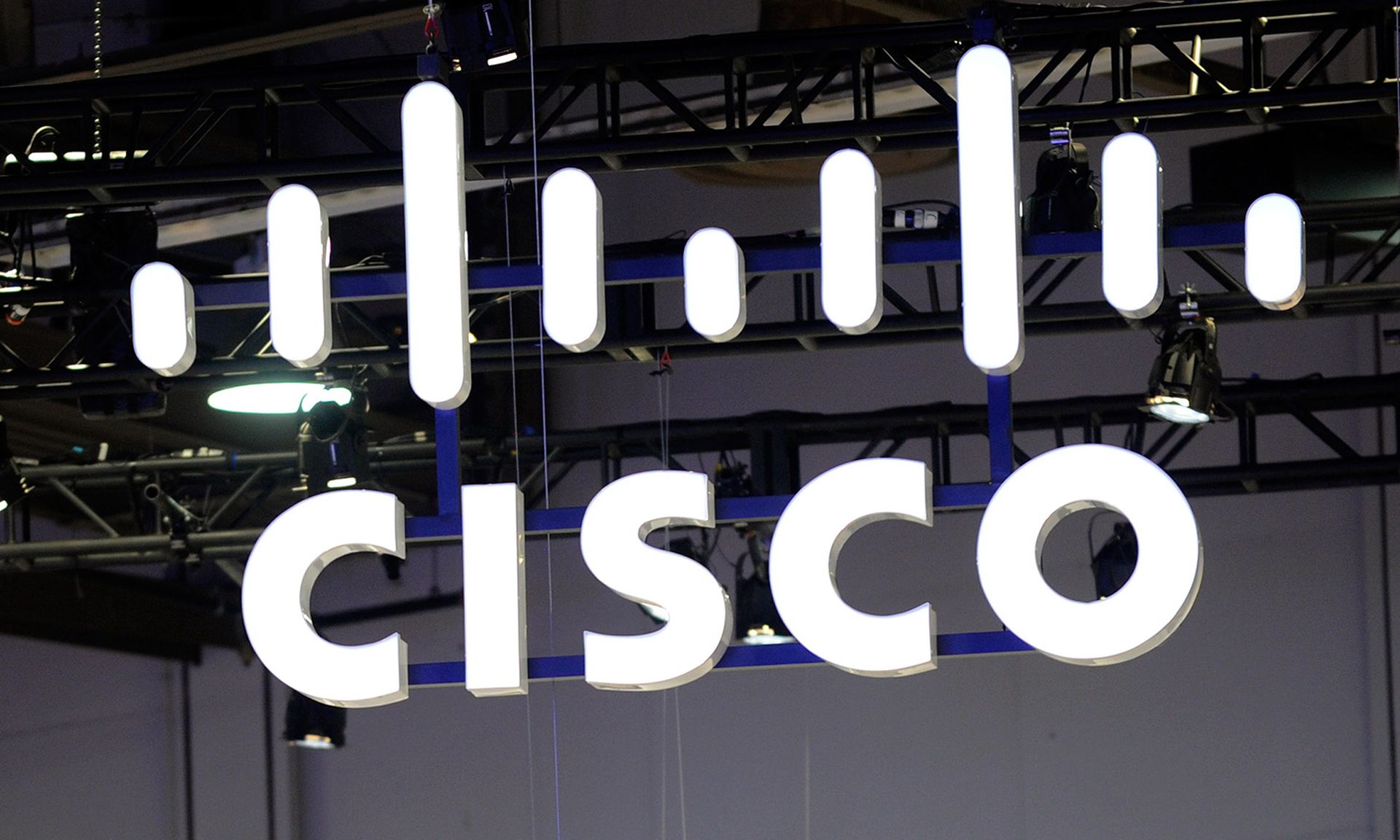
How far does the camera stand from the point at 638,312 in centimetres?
660

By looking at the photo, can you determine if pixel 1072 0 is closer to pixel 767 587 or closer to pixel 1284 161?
pixel 1284 161

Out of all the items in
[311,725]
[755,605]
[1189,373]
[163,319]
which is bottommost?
[311,725]

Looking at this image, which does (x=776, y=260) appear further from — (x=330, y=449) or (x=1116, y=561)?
(x=1116, y=561)

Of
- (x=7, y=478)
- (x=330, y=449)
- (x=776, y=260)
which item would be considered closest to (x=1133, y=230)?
(x=776, y=260)

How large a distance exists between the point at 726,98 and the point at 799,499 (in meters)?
2.52

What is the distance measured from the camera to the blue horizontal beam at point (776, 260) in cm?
366

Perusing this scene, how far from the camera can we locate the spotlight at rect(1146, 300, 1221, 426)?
625cm

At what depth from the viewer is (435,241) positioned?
12.5ft

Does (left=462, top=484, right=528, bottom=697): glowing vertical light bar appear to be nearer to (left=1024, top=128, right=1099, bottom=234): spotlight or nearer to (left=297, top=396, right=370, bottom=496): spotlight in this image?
(left=1024, top=128, right=1099, bottom=234): spotlight

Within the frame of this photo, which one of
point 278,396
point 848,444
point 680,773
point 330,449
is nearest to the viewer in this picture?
point 330,449

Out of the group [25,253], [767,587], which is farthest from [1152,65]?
[25,253]

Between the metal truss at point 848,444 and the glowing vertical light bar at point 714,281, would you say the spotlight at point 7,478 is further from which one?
the glowing vertical light bar at point 714,281

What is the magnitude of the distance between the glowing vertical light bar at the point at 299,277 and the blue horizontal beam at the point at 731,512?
1.52 ft

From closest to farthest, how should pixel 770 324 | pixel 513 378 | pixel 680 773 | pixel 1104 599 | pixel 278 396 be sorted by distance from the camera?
pixel 1104 599, pixel 513 378, pixel 770 324, pixel 278 396, pixel 680 773
